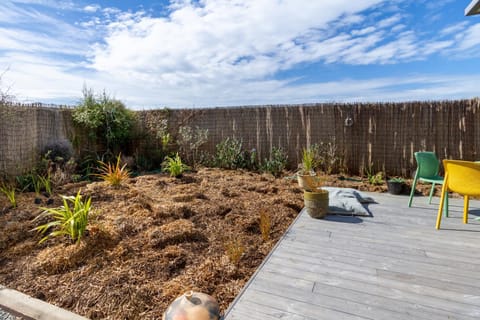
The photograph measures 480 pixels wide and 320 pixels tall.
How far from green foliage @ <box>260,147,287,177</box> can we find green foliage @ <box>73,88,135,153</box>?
3.84m

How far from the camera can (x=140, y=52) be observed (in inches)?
→ 188

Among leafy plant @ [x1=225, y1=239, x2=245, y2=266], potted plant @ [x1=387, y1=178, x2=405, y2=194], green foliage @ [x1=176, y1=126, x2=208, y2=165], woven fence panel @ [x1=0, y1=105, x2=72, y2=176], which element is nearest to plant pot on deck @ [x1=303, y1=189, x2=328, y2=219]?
leafy plant @ [x1=225, y1=239, x2=245, y2=266]

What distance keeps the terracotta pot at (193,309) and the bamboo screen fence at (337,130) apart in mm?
4794

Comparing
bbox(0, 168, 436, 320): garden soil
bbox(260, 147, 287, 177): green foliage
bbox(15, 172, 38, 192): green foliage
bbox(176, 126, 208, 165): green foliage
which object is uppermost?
bbox(176, 126, 208, 165): green foliage

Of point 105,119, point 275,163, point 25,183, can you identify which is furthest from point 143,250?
point 105,119

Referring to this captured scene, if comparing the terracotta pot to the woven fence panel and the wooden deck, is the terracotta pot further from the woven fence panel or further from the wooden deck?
the woven fence panel

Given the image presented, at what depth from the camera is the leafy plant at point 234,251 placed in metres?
1.98

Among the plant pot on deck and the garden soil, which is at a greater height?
the plant pot on deck

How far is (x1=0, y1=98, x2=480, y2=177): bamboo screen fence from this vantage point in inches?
180

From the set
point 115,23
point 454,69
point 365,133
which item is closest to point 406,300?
point 365,133

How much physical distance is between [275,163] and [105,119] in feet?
14.8

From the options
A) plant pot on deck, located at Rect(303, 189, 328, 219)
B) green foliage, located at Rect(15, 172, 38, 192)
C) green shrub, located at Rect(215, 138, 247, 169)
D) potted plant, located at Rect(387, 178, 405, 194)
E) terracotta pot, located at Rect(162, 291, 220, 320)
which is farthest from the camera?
green shrub, located at Rect(215, 138, 247, 169)

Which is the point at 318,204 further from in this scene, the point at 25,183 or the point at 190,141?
the point at 25,183

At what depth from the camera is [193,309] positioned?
4.14 ft
